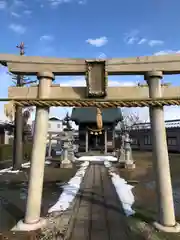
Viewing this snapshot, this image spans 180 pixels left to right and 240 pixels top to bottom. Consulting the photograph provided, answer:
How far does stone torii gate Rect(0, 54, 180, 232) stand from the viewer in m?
4.43

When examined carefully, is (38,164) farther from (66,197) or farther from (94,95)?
(66,197)

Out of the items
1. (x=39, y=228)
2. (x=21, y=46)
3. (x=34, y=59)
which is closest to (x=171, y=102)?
(x=34, y=59)

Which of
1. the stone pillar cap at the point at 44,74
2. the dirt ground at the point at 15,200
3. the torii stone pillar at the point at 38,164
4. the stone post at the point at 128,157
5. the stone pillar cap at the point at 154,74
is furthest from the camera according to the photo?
the stone post at the point at 128,157

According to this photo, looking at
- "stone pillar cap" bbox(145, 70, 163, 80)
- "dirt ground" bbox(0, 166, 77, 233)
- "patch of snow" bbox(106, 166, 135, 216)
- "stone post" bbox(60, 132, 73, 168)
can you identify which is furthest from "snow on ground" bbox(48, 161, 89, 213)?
"stone post" bbox(60, 132, 73, 168)

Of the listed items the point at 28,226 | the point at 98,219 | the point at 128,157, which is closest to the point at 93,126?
the point at 128,157

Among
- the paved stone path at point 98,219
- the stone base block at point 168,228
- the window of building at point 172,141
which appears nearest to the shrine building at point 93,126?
the window of building at point 172,141

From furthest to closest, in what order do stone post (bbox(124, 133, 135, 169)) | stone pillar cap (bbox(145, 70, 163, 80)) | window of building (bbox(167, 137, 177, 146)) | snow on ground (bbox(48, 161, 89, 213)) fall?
1. window of building (bbox(167, 137, 177, 146))
2. stone post (bbox(124, 133, 135, 169))
3. snow on ground (bbox(48, 161, 89, 213))
4. stone pillar cap (bbox(145, 70, 163, 80))

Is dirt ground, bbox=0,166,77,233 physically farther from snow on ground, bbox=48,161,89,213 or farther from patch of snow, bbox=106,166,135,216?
patch of snow, bbox=106,166,135,216

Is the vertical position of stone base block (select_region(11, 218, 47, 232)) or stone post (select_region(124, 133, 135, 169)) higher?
stone post (select_region(124, 133, 135, 169))

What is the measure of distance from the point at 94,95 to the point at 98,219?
9.48 feet

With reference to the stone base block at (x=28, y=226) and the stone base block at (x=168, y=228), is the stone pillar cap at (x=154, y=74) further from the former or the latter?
the stone base block at (x=28, y=226)

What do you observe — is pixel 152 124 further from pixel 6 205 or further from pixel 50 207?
pixel 6 205

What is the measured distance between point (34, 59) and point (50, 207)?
398cm

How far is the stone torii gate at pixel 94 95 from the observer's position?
4426 millimetres
